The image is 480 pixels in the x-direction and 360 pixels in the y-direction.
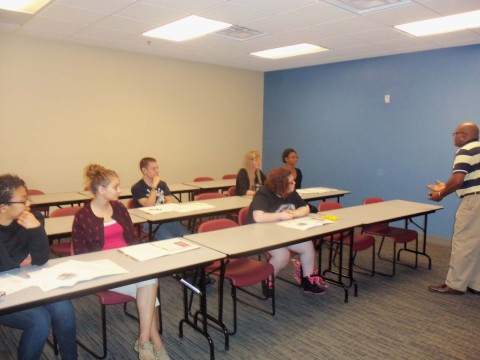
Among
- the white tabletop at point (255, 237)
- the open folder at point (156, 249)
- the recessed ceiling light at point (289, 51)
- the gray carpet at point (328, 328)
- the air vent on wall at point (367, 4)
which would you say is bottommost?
the gray carpet at point (328, 328)

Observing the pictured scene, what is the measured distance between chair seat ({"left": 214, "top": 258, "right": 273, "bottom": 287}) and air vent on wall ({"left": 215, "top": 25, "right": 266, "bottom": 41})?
9.34 feet

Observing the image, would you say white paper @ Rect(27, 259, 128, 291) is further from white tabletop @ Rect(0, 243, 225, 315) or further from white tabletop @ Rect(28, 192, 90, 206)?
white tabletop @ Rect(28, 192, 90, 206)

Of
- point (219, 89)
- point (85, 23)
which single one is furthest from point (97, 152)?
point (219, 89)

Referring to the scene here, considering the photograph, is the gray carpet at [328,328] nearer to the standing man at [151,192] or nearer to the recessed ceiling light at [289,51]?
the standing man at [151,192]

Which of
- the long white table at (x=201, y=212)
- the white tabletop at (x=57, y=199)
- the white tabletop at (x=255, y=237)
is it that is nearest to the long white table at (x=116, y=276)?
the white tabletop at (x=255, y=237)

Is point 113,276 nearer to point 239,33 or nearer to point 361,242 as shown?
point 361,242

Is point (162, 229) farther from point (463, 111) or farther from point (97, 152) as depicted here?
point (463, 111)

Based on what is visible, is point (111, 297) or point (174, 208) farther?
point (174, 208)

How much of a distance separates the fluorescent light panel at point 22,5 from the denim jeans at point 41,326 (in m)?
3.38

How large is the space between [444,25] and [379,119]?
206cm

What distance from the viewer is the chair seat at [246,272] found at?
→ 108 inches

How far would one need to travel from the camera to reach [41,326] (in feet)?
6.57

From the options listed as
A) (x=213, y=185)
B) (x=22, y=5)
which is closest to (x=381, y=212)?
(x=213, y=185)

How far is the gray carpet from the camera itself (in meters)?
2.65
